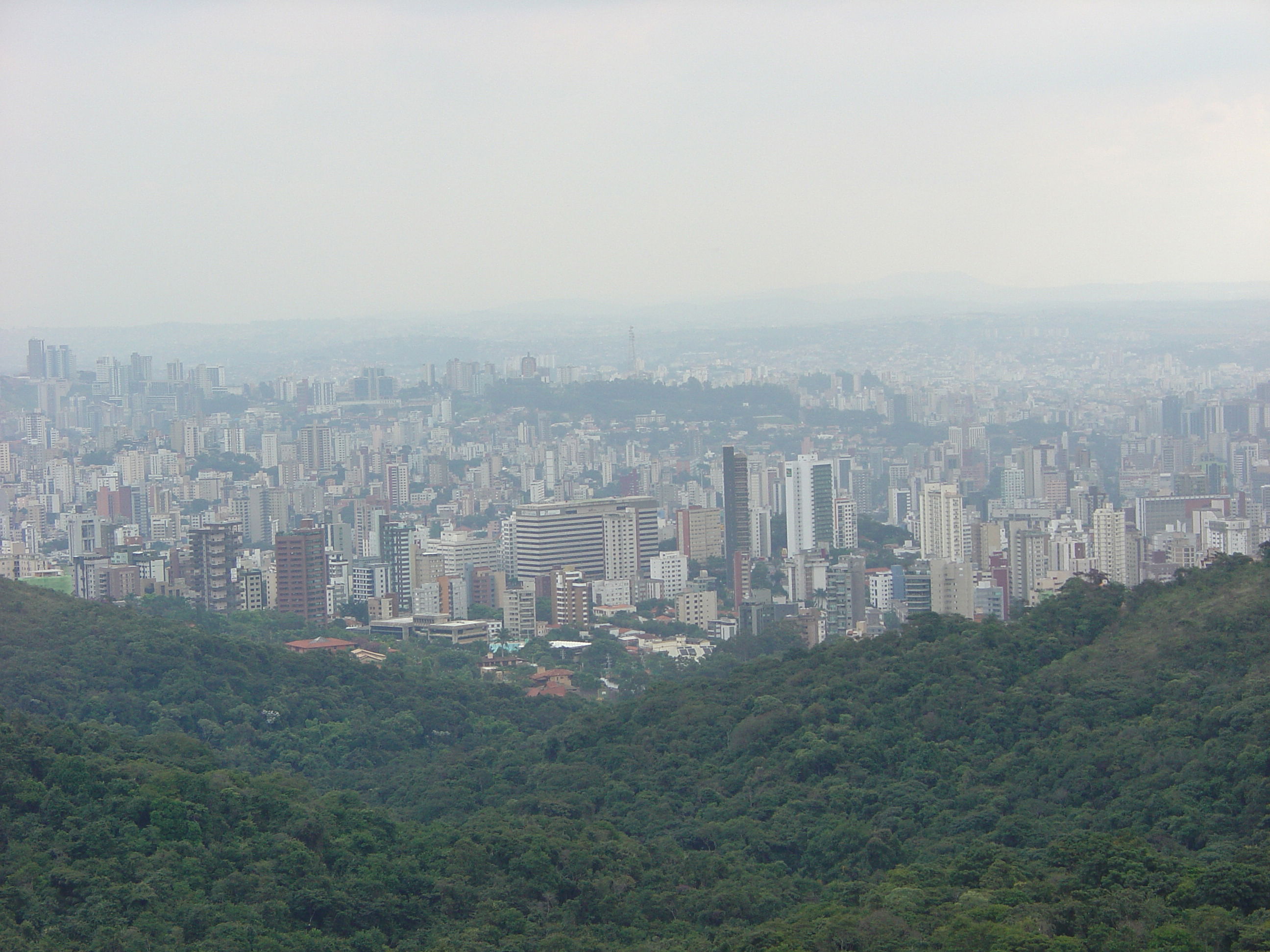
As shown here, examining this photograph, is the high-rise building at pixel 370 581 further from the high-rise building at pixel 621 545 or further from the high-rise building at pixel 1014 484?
the high-rise building at pixel 1014 484

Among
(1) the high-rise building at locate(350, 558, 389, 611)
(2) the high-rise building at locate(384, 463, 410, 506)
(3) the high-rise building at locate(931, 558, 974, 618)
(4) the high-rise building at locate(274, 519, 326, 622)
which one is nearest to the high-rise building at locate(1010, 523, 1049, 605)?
(3) the high-rise building at locate(931, 558, 974, 618)

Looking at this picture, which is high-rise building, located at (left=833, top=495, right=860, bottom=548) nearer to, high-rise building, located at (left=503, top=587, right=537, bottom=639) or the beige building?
the beige building

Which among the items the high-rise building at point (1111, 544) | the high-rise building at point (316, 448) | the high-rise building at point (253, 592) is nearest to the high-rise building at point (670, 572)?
the high-rise building at point (1111, 544)

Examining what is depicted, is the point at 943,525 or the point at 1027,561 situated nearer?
the point at 1027,561

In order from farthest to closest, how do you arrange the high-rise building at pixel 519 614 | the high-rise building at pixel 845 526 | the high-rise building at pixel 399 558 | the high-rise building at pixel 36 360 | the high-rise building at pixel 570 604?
the high-rise building at pixel 36 360, the high-rise building at pixel 845 526, the high-rise building at pixel 399 558, the high-rise building at pixel 570 604, the high-rise building at pixel 519 614

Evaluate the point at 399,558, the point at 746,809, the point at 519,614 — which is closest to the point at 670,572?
the point at 519,614

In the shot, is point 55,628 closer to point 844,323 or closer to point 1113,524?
point 1113,524

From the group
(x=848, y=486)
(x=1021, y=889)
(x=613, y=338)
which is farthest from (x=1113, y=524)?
(x=613, y=338)

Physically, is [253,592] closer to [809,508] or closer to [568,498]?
[809,508]
